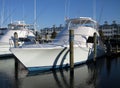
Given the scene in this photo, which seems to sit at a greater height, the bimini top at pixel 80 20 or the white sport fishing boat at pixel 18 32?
the bimini top at pixel 80 20

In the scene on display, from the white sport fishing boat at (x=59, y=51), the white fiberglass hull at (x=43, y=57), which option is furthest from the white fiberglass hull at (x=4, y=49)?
the white fiberglass hull at (x=43, y=57)

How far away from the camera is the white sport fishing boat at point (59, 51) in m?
19.3

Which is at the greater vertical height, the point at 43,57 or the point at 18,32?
the point at 18,32

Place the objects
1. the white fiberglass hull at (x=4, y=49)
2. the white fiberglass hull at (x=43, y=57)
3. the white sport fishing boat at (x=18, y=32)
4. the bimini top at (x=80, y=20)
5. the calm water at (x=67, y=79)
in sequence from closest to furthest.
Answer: the calm water at (x=67, y=79) < the white fiberglass hull at (x=43, y=57) < the bimini top at (x=80, y=20) < the white fiberglass hull at (x=4, y=49) < the white sport fishing boat at (x=18, y=32)

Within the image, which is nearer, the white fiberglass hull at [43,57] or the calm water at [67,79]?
the calm water at [67,79]

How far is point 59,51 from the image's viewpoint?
20.5m

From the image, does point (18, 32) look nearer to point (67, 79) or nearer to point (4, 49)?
point (4, 49)

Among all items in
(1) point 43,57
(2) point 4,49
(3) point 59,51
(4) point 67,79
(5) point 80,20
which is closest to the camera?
(4) point 67,79

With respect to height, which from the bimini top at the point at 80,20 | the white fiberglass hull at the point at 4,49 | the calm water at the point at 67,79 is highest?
the bimini top at the point at 80,20

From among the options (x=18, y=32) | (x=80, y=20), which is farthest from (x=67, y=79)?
(x=18, y=32)

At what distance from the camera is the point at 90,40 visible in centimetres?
2514

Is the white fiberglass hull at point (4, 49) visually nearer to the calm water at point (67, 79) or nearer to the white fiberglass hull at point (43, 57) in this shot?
the calm water at point (67, 79)

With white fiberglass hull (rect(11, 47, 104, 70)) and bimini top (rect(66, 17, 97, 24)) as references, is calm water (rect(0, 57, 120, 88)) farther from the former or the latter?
bimini top (rect(66, 17, 97, 24))

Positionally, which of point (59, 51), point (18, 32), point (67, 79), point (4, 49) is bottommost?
point (67, 79)
